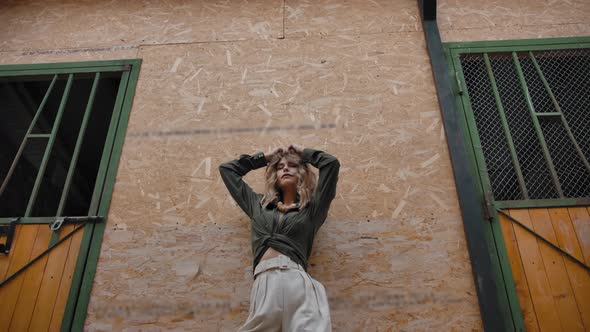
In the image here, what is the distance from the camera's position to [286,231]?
282cm

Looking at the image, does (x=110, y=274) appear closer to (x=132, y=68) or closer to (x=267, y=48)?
(x=132, y=68)

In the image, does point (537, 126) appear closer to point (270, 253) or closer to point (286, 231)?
point (286, 231)

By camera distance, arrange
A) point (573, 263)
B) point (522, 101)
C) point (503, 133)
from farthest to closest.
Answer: point (522, 101)
point (503, 133)
point (573, 263)

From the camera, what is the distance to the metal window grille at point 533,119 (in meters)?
→ 3.83

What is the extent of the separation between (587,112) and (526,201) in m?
1.35

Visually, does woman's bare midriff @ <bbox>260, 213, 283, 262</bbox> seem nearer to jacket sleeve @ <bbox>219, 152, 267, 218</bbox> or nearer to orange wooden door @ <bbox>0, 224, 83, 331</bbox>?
jacket sleeve @ <bbox>219, 152, 267, 218</bbox>

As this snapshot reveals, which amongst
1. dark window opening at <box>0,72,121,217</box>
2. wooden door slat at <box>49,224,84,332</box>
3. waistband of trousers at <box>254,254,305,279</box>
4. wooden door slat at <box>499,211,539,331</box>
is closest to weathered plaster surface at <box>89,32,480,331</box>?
wooden door slat at <box>49,224,84,332</box>

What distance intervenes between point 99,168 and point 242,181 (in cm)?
152

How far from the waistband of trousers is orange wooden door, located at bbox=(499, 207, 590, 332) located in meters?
1.77

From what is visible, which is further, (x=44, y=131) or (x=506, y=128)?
(x=44, y=131)

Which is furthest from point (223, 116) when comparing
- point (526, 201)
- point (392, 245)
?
point (526, 201)

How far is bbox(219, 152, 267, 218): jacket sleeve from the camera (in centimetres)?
316

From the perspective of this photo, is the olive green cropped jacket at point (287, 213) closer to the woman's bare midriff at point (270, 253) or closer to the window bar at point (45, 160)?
the woman's bare midriff at point (270, 253)

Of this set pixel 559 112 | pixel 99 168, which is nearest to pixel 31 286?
pixel 99 168
